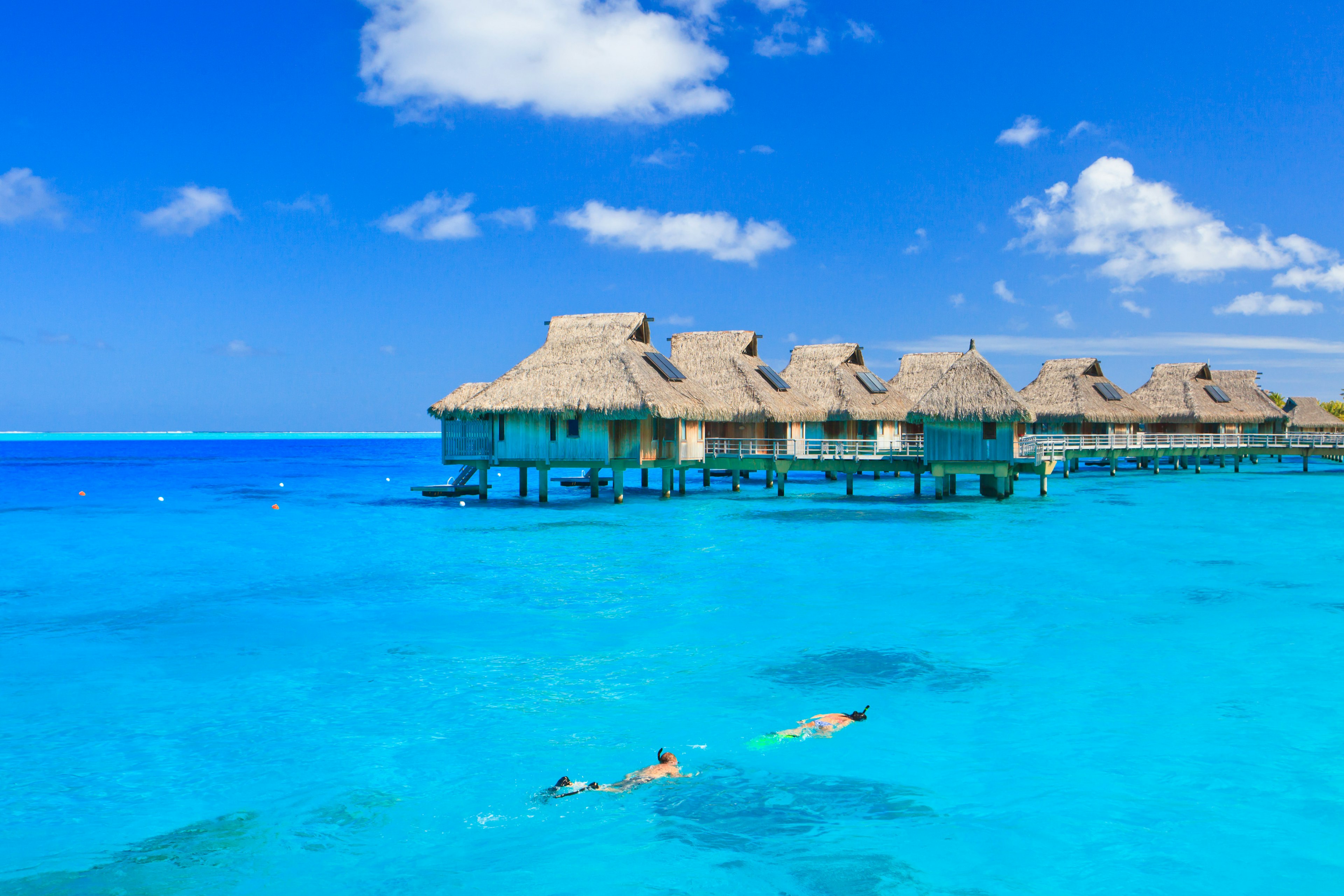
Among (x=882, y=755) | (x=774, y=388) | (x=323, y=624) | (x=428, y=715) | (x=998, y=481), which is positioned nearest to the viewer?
(x=882, y=755)

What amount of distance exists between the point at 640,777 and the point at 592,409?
23974mm

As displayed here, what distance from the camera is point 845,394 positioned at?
Result: 148 ft

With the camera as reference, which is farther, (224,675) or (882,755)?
(224,675)

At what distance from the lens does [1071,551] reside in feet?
74.2

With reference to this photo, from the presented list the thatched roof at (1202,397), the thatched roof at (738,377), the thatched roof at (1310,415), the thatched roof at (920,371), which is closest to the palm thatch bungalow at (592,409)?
the thatched roof at (738,377)

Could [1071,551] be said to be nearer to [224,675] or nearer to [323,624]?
[323,624]

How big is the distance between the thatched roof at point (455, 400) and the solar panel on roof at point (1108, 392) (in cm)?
3459

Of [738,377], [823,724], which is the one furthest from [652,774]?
[738,377]

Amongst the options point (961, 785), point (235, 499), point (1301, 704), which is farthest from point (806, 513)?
point (235, 499)

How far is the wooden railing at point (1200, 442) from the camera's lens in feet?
152

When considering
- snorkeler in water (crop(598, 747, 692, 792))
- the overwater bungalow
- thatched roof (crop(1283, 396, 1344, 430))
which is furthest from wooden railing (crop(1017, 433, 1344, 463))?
snorkeler in water (crop(598, 747, 692, 792))

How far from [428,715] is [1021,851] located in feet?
20.2

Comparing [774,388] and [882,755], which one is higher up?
[774,388]

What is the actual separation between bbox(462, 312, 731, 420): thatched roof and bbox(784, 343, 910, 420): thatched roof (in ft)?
30.7
